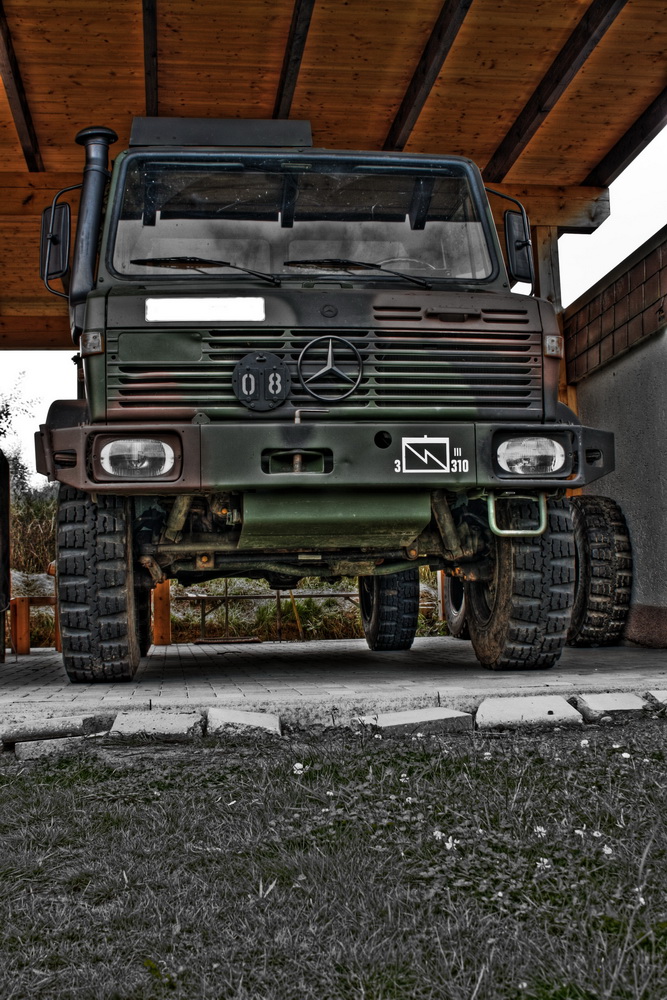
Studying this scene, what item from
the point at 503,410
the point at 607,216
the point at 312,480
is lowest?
the point at 312,480

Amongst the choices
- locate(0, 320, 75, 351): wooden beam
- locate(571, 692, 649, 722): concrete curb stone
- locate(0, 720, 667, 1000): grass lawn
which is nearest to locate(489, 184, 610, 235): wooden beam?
locate(0, 320, 75, 351): wooden beam

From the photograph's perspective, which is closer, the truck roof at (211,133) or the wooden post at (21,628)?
the truck roof at (211,133)

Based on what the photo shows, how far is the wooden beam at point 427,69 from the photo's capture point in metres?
6.58

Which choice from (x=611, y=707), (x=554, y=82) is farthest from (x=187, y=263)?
(x=554, y=82)

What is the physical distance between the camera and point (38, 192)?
880cm

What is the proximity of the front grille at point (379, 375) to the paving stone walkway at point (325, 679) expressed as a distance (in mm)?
1176

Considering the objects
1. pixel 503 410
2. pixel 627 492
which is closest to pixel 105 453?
pixel 503 410

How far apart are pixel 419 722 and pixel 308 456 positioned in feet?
4.38

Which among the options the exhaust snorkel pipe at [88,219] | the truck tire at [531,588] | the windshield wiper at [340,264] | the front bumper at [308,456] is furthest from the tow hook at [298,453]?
the exhaust snorkel pipe at [88,219]

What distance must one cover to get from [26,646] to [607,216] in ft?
22.4

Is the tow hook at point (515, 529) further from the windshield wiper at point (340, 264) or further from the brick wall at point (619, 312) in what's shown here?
the brick wall at point (619, 312)

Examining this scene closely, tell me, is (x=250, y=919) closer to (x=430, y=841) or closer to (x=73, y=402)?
(x=430, y=841)

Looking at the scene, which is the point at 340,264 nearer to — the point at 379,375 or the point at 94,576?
the point at 379,375

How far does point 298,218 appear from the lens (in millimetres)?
4953
